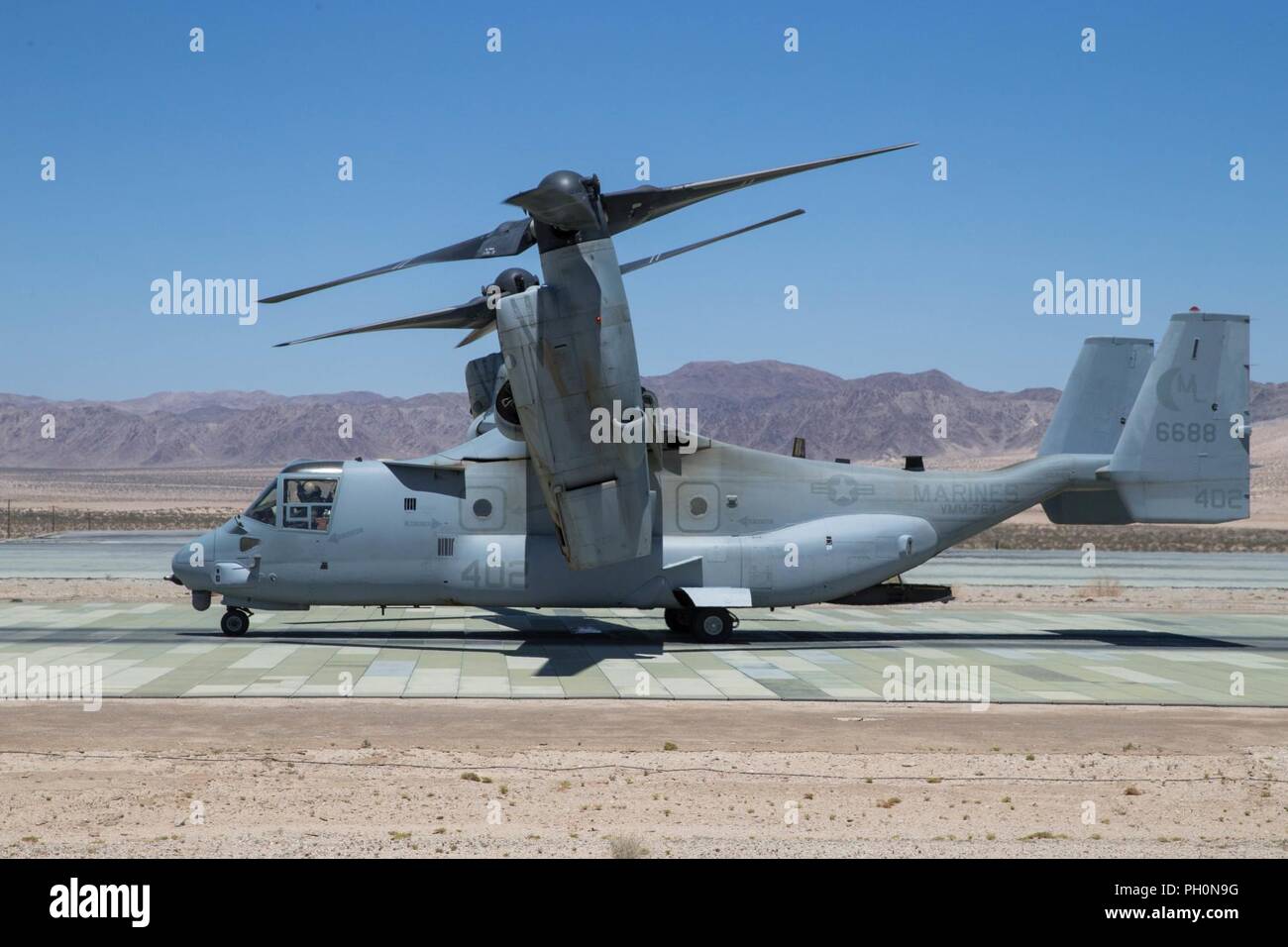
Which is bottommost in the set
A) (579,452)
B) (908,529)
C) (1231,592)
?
(1231,592)

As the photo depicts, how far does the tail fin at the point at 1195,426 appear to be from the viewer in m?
24.2

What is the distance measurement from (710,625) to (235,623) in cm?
910

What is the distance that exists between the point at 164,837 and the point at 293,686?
801 centimetres

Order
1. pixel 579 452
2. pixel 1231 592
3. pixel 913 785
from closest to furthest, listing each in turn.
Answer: pixel 913 785
pixel 579 452
pixel 1231 592

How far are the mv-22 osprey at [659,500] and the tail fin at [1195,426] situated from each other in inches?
1.5

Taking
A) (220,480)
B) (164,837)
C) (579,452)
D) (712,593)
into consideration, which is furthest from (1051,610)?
(220,480)

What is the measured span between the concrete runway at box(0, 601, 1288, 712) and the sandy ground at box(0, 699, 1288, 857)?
4.17 ft

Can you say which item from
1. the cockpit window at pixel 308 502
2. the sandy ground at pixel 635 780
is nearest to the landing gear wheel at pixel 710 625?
the sandy ground at pixel 635 780

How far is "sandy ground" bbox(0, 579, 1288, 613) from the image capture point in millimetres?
31219

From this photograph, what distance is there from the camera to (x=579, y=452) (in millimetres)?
20250

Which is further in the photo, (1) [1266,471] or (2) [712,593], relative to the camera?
(1) [1266,471]

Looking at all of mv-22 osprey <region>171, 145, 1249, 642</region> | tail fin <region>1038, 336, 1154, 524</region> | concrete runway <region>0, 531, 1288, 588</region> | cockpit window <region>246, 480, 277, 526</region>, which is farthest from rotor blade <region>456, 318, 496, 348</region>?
concrete runway <region>0, 531, 1288, 588</region>

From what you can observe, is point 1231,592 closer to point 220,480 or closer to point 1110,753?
point 1110,753

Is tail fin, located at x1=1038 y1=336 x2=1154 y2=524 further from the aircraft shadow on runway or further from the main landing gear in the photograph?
the main landing gear
